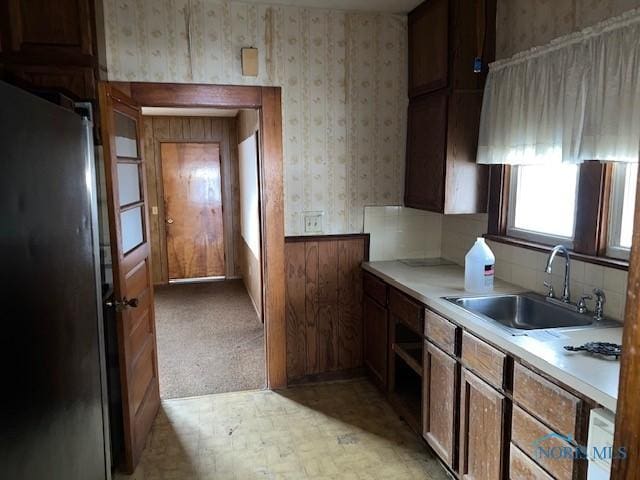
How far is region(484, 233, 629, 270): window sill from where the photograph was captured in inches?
75.3

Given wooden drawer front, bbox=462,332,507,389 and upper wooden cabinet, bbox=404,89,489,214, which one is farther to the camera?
upper wooden cabinet, bbox=404,89,489,214

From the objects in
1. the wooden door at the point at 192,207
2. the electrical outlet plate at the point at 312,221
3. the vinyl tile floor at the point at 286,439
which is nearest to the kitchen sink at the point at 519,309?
the vinyl tile floor at the point at 286,439

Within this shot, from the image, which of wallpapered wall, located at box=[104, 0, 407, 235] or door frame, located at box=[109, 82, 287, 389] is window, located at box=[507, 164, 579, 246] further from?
door frame, located at box=[109, 82, 287, 389]

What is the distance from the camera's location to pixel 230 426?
9.03ft

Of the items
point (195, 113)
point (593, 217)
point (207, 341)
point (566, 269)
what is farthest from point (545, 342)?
point (195, 113)

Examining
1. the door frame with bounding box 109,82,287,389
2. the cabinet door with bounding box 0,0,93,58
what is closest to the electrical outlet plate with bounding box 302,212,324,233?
the door frame with bounding box 109,82,287,389

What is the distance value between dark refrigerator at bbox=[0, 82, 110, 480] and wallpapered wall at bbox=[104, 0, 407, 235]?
1374 mm

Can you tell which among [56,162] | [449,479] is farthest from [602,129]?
[56,162]

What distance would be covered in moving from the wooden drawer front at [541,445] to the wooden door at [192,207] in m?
5.18

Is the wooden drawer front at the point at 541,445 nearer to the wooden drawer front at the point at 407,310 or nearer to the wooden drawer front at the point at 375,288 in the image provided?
the wooden drawer front at the point at 407,310

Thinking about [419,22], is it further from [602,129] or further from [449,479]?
[449,479]

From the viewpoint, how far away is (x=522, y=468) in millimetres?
1665

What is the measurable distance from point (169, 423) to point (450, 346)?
5.74ft

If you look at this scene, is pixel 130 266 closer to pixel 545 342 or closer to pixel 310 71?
pixel 310 71
